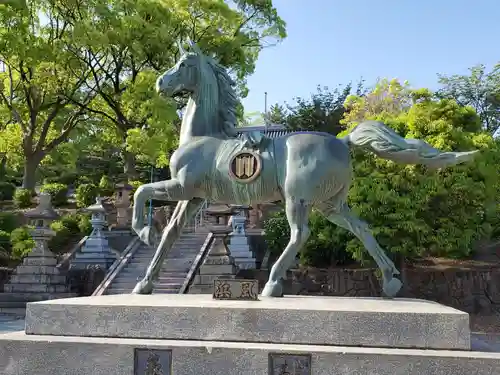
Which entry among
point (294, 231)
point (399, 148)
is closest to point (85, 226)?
point (294, 231)

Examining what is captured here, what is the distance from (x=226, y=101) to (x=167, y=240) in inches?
69.1

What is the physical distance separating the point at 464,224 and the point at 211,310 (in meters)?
10.4

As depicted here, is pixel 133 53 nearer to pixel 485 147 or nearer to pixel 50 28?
pixel 50 28

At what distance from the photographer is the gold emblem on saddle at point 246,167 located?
565 cm

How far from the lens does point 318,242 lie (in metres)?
15.2

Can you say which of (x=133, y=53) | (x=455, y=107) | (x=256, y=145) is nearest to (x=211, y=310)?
(x=256, y=145)

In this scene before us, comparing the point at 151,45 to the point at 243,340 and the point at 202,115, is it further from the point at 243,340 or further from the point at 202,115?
the point at 243,340

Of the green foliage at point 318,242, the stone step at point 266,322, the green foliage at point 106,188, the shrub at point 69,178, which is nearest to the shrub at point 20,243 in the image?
the green foliage at point 106,188

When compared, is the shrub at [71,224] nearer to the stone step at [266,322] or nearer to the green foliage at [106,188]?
the green foliage at [106,188]

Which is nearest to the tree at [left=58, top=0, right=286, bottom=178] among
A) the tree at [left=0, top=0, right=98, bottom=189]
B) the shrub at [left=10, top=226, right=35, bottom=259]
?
the tree at [left=0, top=0, right=98, bottom=189]

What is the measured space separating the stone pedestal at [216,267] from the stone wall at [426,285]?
101 centimetres

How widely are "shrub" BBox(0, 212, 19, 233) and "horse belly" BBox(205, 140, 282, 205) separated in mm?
18393

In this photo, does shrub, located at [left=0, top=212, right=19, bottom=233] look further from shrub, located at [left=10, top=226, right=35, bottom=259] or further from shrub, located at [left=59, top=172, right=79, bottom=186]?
shrub, located at [left=59, top=172, right=79, bottom=186]

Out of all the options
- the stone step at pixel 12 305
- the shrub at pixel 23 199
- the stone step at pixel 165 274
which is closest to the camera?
the stone step at pixel 165 274
